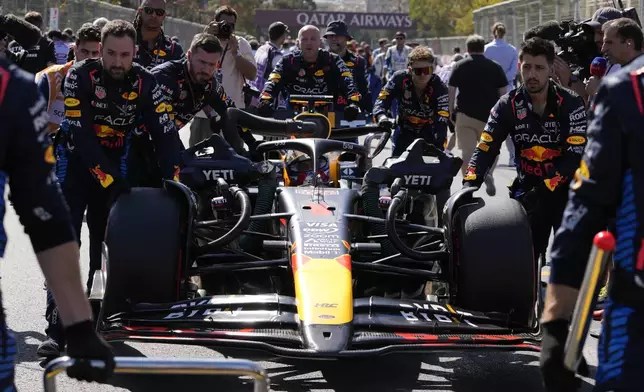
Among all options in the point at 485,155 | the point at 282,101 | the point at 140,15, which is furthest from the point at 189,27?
the point at 485,155

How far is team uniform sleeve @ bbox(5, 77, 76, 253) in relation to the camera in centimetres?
311

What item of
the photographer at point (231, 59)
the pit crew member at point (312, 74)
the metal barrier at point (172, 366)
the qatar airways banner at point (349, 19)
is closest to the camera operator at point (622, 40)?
the pit crew member at point (312, 74)

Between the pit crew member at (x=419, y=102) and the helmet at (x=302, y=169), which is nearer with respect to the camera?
the helmet at (x=302, y=169)

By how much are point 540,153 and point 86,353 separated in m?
4.52

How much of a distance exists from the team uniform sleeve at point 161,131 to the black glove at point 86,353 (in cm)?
381

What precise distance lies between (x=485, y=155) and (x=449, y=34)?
78421 mm

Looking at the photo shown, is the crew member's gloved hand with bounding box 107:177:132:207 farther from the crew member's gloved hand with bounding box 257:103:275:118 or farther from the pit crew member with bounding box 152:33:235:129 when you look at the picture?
the crew member's gloved hand with bounding box 257:103:275:118

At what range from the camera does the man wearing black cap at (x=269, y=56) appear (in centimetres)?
1564

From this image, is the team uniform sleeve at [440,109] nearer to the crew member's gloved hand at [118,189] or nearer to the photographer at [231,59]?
the photographer at [231,59]

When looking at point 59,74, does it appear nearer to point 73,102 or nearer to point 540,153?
point 73,102

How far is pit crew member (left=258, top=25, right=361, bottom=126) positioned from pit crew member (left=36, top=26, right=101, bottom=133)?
3.69m

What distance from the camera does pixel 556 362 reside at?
314 cm

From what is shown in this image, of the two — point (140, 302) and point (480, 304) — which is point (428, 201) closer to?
point (480, 304)

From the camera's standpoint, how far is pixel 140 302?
5.94m
